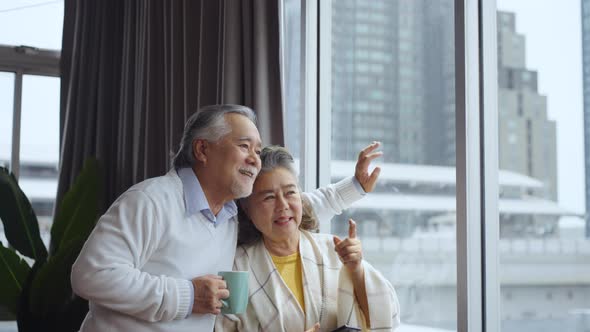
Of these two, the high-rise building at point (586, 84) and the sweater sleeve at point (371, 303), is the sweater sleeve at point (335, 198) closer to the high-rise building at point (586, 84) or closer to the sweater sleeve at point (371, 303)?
the sweater sleeve at point (371, 303)

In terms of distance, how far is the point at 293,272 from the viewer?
6.00 feet

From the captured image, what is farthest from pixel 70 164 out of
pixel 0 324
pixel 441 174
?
pixel 441 174

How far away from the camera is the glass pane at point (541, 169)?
167 cm

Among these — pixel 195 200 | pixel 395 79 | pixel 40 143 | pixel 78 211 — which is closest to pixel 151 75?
pixel 78 211

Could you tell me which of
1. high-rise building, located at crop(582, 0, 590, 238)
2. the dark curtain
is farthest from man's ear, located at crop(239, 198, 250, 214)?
high-rise building, located at crop(582, 0, 590, 238)

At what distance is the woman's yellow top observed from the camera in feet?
5.88

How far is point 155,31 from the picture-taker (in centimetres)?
319

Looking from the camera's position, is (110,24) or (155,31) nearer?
(155,31)

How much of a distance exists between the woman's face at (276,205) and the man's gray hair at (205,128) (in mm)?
190

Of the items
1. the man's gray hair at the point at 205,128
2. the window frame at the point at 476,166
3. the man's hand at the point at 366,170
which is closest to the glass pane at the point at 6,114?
the man's gray hair at the point at 205,128

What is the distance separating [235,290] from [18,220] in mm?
1871

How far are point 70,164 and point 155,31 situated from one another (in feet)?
3.06

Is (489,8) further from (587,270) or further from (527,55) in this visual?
(587,270)

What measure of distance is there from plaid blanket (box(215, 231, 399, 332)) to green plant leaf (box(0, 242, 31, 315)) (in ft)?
5.50
